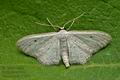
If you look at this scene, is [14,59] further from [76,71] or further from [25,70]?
[76,71]

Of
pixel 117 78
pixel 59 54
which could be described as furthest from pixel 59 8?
pixel 117 78

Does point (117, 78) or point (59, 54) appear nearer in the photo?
point (117, 78)

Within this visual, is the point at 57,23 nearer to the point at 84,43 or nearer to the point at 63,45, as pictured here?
the point at 63,45

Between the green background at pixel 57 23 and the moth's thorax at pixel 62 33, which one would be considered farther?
the moth's thorax at pixel 62 33

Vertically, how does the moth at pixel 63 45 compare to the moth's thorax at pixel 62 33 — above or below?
below

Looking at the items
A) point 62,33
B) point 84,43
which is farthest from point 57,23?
point 84,43
